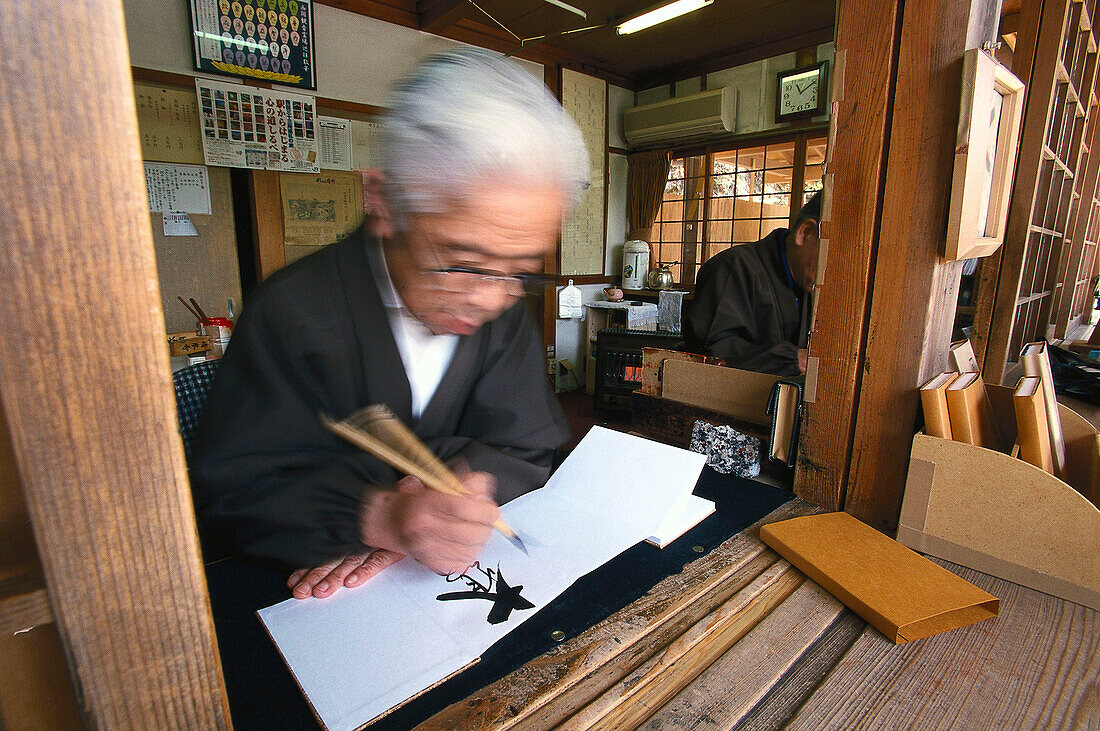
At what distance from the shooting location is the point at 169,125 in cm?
341

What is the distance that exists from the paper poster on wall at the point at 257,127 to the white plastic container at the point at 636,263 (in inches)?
134

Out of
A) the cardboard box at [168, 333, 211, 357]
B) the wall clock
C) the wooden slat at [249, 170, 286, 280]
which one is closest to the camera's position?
the cardboard box at [168, 333, 211, 357]

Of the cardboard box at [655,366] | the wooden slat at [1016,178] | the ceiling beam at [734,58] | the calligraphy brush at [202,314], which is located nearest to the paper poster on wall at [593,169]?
the ceiling beam at [734,58]

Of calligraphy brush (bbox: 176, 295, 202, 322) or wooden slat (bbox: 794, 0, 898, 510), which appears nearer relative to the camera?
wooden slat (bbox: 794, 0, 898, 510)

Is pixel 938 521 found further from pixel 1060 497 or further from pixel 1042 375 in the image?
pixel 1042 375

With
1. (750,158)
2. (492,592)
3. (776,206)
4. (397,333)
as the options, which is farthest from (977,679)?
(750,158)

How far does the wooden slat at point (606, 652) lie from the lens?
55 centimetres

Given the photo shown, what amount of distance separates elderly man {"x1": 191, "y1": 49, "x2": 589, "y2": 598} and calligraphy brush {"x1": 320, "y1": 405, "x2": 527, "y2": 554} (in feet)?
0.09

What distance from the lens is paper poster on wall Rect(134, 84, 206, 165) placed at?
10.9 ft

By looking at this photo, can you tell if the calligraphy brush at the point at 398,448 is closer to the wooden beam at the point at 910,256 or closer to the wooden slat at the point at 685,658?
the wooden slat at the point at 685,658

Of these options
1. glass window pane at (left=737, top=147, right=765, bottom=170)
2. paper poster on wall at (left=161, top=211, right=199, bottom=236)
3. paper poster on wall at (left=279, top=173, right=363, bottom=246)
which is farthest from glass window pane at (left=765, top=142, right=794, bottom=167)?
paper poster on wall at (left=161, top=211, right=199, bottom=236)

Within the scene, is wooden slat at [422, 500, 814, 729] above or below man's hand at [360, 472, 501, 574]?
below

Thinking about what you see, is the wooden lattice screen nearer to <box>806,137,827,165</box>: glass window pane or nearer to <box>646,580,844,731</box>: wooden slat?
<box>646,580,844,731</box>: wooden slat

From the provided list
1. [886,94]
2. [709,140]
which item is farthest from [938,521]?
[709,140]
